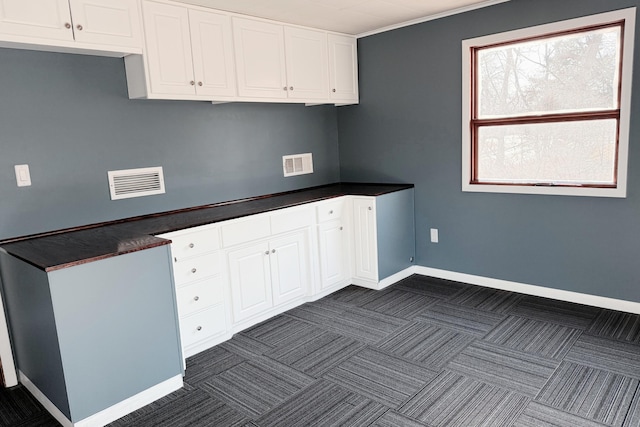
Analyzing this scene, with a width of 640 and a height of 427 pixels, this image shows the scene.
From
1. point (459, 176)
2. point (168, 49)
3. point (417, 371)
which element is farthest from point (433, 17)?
point (417, 371)

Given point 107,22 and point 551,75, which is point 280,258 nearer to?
point 107,22

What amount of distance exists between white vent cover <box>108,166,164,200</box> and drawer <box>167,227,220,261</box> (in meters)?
0.64

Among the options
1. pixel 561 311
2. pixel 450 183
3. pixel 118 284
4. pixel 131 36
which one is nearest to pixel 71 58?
pixel 131 36

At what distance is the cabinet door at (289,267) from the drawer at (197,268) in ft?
1.62

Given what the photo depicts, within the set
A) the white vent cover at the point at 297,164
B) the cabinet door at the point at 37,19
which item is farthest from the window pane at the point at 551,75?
the cabinet door at the point at 37,19

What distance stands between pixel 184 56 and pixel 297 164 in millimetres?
1590

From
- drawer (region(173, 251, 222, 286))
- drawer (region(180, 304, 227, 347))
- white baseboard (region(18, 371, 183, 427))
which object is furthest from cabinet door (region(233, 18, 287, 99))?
white baseboard (region(18, 371, 183, 427))

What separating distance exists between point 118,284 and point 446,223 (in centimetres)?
281

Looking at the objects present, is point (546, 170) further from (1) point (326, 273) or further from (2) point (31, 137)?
(2) point (31, 137)

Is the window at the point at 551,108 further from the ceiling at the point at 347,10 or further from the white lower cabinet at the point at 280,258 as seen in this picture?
the white lower cabinet at the point at 280,258

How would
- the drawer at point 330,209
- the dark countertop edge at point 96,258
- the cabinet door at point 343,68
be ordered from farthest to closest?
1. the cabinet door at point 343,68
2. the drawer at point 330,209
3. the dark countertop edge at point 96,258

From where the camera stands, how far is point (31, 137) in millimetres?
2668

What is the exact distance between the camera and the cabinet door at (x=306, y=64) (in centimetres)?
372

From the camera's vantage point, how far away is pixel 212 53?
316cm
